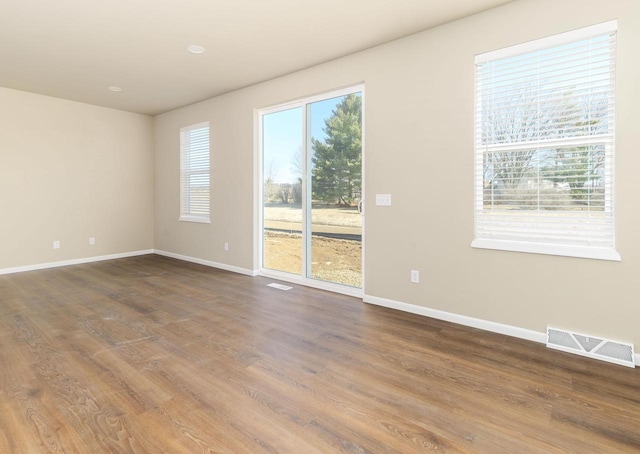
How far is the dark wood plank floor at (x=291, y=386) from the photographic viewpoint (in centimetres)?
160

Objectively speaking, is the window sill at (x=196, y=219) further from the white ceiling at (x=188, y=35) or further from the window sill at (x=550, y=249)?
the window sill at (x=550, y=249)

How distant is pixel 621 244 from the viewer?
235cm

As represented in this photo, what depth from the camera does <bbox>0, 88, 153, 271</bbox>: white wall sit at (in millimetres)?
5008

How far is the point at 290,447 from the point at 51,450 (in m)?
A: 1.05

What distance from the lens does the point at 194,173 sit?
19.2 feet

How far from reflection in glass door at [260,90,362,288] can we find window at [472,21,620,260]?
1355 mm

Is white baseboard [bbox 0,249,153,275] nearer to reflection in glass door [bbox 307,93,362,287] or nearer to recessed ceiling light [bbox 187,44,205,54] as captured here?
A: reflection in glass door [bbox 307,93,362,287]

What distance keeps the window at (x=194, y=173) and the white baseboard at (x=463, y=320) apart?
3.36 m

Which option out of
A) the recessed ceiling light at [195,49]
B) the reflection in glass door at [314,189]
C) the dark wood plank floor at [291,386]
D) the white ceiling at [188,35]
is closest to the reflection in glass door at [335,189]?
the reflection in glass door at [314,189]

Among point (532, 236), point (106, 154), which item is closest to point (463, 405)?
point (532, 236)

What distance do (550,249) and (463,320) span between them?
0.92 meters

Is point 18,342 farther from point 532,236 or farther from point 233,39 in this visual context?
point 532,236

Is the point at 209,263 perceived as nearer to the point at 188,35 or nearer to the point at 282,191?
the point at 282,191

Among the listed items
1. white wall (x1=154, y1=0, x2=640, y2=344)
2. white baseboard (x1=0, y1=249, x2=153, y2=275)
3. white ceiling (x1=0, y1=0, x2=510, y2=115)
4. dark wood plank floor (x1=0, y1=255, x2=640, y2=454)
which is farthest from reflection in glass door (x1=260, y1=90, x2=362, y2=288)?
white baseboard (x1=0, y1=249, x2=153, y2=275)
